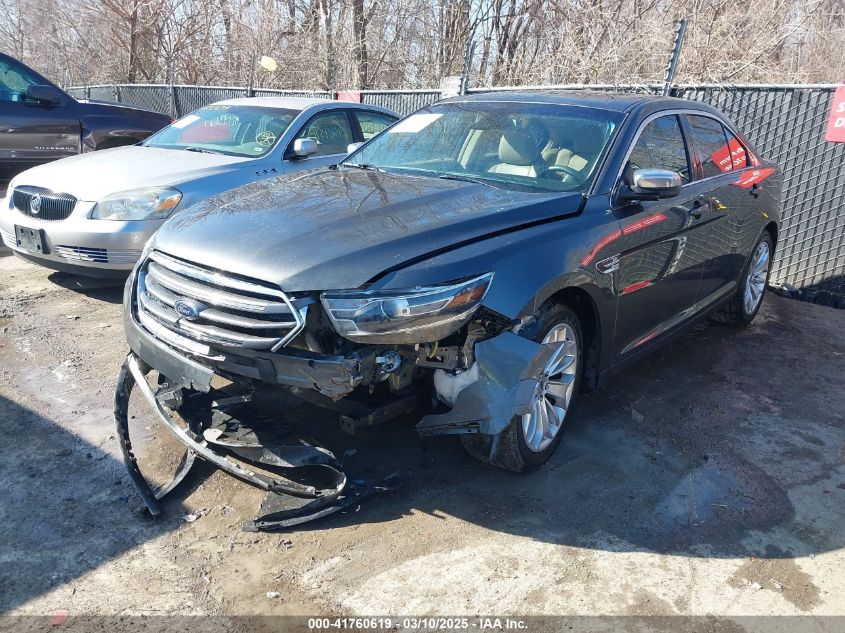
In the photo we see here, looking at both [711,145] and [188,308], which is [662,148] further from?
[188,308]

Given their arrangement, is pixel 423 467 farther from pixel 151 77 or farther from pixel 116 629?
pixel 151 77

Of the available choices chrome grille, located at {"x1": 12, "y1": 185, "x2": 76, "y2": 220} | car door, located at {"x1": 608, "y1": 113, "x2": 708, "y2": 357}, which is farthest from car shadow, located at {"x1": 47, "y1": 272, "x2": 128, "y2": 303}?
car door, located at {"x1": 608, "y1": 113, "x2": 708, "y2": 357}

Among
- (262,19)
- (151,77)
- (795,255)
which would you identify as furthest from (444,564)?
(151,77)

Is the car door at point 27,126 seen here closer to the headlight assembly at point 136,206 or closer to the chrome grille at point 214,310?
the headlight assembly at point 136,206

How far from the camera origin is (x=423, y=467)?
346 cm

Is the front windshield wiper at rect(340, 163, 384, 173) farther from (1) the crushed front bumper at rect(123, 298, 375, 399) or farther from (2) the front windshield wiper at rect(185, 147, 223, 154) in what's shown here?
(2) the front windshield wiper at rect(185, 147, 223, 154)

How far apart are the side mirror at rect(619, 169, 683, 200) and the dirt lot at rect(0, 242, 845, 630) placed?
1337mm

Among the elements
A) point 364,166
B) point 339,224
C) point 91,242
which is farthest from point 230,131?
point 339,224

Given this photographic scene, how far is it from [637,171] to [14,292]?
507cm

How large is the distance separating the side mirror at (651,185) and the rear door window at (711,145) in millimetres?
1090

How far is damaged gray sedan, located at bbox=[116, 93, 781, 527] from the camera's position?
9.05 feet

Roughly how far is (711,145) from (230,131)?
14.3 feet

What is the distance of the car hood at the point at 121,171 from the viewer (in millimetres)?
5449

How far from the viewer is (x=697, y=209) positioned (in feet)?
14.3
